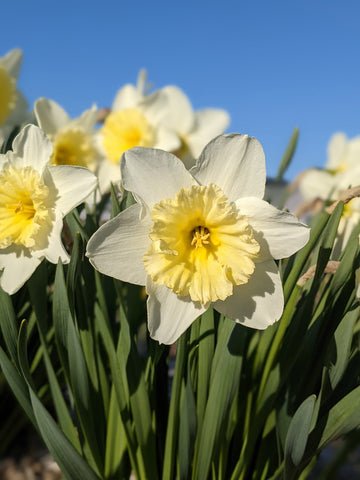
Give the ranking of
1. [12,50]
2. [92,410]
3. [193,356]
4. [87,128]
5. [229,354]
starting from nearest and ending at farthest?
[229,354]
[193,356]
[92,410]
[87,128]
[12,50]

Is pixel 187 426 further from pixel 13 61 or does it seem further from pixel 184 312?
pixel 13 61

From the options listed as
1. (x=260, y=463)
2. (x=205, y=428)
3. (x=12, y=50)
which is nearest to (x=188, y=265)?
(x=205, y=428)

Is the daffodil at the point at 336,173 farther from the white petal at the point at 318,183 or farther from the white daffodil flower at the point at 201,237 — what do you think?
the white daffodil flower at the point at 201,237

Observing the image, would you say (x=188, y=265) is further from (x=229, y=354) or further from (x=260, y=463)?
(x=260, y=463)

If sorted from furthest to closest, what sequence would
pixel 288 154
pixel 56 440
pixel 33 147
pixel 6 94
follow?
pixel 6 94
pixel 288 154
pixel 33 147
pixel 56 440

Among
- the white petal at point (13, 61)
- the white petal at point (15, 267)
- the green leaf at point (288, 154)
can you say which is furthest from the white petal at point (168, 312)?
the white petal at point (13, 61)

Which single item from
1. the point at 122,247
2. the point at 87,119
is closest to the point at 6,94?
the point at 87,119

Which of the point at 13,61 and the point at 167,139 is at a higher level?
the point at 13,61
